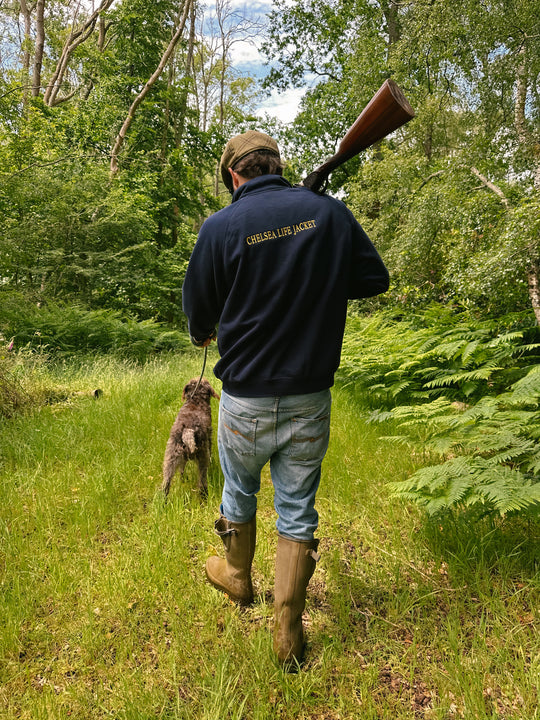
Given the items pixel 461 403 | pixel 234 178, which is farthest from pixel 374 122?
pixel 461 403

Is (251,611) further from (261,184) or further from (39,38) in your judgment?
(39,38)

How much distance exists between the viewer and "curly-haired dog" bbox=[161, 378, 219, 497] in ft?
11.1

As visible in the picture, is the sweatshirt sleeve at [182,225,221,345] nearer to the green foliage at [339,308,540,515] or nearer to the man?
the man

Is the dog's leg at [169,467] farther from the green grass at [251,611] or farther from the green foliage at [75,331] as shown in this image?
the green foliage at [75,331]

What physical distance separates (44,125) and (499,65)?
1351 cm

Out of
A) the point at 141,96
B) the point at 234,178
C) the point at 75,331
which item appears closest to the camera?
the point at 234,178

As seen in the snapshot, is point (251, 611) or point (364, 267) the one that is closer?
point (364, 267)

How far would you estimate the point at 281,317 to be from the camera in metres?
1.78

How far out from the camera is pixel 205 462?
3.62 m

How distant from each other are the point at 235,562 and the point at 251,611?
0.36m

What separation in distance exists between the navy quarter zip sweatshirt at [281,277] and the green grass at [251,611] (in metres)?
1.38

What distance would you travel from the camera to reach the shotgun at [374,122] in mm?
1611

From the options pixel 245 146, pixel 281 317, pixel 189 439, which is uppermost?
pixel 245 146

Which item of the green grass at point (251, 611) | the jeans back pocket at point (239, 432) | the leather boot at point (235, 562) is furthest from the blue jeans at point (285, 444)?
the green grass at point (251, 611)
